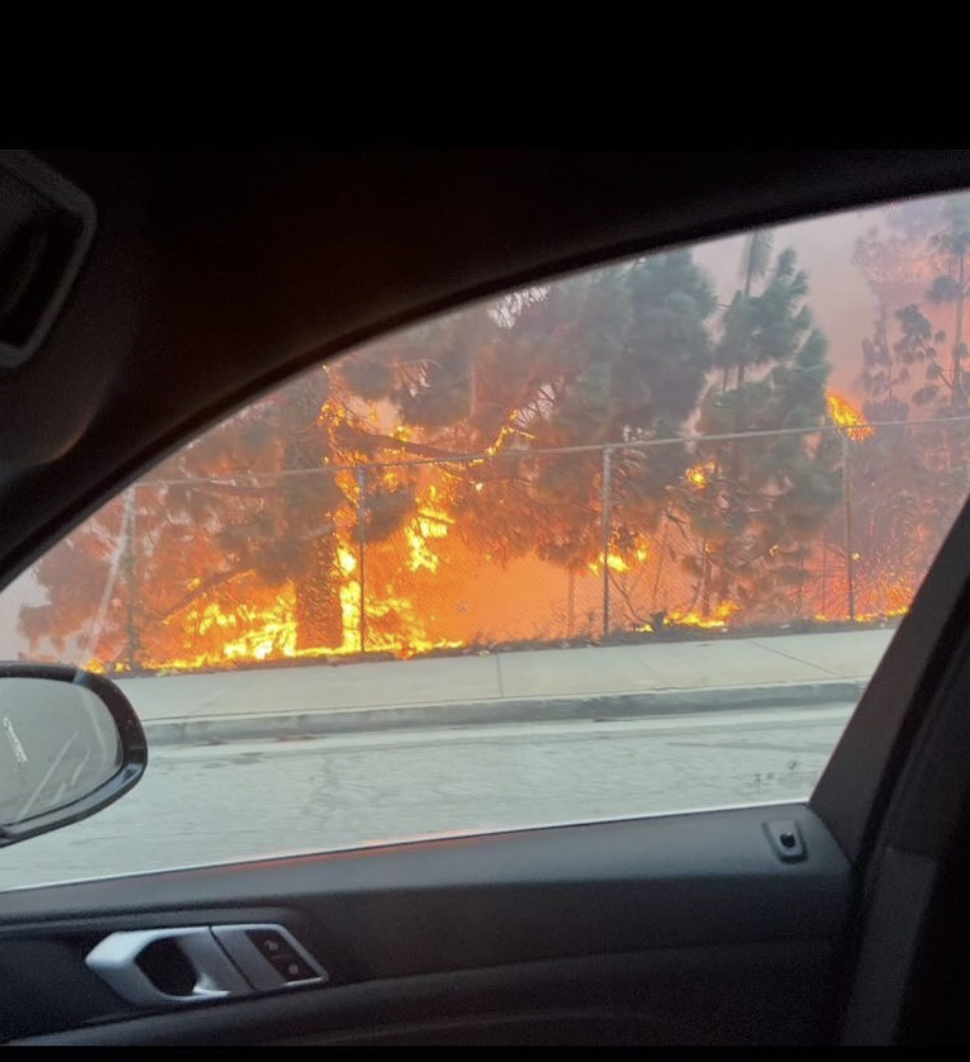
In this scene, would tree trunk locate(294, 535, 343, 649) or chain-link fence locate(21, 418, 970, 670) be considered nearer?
chain-link fence locate(21, 418, 970, 670)

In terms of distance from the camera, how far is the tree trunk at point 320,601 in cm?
372

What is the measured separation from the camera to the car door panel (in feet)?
7.39

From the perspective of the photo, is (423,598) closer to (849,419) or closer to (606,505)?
(606,505)

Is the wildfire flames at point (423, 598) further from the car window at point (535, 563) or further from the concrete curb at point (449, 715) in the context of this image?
the concrete curb at point (449, 715)

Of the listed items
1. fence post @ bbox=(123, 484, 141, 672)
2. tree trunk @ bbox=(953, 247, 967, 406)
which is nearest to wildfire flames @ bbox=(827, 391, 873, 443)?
tree trunk @ bbox=(953, 247, 967, 406)

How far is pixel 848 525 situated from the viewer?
2941 mm

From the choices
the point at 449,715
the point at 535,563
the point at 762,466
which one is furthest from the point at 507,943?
the point at 449,715

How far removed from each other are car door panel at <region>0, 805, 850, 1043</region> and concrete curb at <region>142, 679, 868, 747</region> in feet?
4.33

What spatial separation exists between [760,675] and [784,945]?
1.53m

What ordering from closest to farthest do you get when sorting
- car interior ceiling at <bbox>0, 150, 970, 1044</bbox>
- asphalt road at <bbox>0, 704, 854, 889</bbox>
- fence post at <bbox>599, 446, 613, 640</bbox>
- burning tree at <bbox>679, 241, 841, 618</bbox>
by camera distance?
car interior ceiling at <bbox>0, 150, 970, 1044</bbox> → asphalt road at <bbox>0, 704, 854, 889</bbox> → burning tree at <bbox>679, 241, 841, 618</bbox> → fence post at <bbox>599, 446, 613, 640</bbox>

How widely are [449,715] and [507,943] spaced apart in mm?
1861

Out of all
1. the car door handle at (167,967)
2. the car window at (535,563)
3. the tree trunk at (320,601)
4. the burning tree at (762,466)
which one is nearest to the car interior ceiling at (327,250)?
the car window at (535,563)

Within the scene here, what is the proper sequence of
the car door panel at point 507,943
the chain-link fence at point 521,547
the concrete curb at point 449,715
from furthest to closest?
1. the concrete curb at point 449,715
2. the chain-link fence at point 521,547
3. the car door panel at point 507,943

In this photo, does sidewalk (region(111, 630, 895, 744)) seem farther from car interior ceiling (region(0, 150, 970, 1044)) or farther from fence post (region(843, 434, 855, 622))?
car interior ceiling (region(0, 150, 970, 1044))
